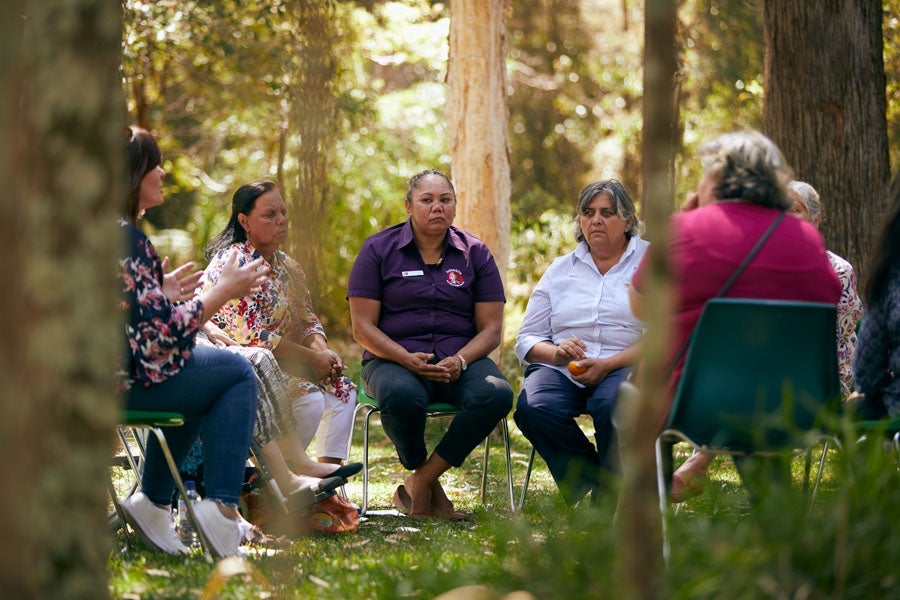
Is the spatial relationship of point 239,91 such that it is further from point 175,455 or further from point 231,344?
point 175,455

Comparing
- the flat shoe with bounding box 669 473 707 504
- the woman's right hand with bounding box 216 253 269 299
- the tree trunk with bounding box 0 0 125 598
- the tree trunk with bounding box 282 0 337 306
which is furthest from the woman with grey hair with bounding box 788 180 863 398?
the tree trunk with bounding box 282 0 337 306

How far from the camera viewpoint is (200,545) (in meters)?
4.35

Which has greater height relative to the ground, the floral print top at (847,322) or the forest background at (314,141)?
the forest background at (314,141)

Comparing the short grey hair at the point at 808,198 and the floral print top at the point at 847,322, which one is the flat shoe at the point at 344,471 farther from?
the short grey hair at the point at 808,198

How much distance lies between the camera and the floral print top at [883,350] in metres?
4.10

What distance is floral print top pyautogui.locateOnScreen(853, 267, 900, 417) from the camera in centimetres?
410

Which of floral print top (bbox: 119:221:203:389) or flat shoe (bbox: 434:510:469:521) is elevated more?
floral print top (bbox: 119:221:203:389)

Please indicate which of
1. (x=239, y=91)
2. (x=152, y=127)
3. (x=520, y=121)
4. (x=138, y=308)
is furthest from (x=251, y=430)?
(x=520, y=121)

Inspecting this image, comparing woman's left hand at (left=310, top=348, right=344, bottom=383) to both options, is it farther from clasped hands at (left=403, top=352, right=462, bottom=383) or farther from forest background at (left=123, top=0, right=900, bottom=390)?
forest background at (left=123, top=0, right=900, bottom=390)

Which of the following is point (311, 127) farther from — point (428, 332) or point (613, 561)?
point (428, 332)

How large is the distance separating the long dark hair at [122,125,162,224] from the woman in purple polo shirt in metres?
1.68

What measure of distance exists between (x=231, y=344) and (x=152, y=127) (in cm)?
1213

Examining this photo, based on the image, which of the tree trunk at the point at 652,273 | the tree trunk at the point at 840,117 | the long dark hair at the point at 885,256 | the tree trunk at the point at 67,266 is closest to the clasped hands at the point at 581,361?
the long dark hair at the point at 885,256

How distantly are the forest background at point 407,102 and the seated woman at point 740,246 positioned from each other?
3222mm
